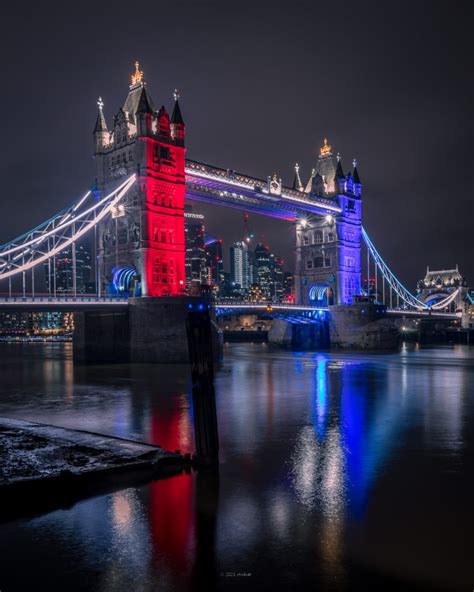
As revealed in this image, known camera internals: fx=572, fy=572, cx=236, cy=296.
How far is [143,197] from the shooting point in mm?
51156

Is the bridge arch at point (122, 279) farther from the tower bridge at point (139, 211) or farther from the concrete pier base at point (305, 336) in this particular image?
the concrete pier base at point (305, 336)

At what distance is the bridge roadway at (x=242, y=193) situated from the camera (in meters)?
57.9

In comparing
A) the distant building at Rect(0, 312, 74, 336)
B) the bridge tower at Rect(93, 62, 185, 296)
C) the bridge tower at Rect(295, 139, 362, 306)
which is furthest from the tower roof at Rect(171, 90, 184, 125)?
the distant building at Rect(0, 312, 74, 336)

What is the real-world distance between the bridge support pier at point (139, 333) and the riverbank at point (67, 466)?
96.2ft

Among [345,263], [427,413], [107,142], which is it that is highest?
[107,142]

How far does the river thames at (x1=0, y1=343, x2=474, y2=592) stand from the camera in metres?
8.75

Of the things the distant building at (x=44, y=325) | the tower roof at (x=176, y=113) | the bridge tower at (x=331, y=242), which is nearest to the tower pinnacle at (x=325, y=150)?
the bridge tower at (x=331, y=242)

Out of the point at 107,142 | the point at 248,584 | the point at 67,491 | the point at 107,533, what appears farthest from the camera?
the point at 107,142

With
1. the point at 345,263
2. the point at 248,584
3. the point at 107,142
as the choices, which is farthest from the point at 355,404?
the point at 345,263

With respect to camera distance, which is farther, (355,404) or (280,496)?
(355,404)

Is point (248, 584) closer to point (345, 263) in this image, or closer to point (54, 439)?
point (54, 439)

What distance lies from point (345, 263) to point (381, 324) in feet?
38.7

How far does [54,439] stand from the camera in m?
15.6

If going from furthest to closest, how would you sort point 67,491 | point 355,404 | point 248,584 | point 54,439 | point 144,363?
point 144,363, point 355,404, point 54,439, point 67,491, point 248,584
